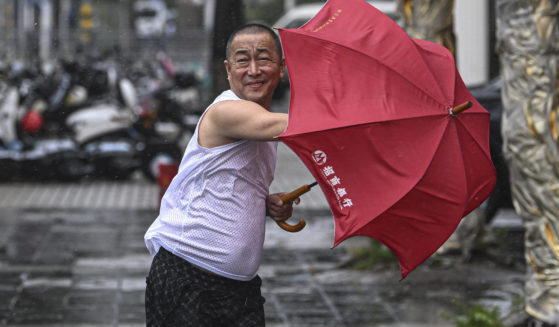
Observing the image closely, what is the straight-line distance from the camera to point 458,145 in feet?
10.8

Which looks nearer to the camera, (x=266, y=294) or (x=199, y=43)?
(x=266, y=294)

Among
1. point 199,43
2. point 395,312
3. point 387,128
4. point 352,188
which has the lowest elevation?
point 199,43

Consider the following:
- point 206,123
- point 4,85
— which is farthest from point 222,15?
point 206,123

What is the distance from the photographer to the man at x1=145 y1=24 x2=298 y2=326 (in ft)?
10.8

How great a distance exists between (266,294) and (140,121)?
242 inches

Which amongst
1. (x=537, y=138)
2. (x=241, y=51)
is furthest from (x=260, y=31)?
(x=537, y=138)

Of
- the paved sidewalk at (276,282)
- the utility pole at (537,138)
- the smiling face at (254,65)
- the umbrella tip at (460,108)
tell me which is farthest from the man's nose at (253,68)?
the paved sidewalk at (276,282)

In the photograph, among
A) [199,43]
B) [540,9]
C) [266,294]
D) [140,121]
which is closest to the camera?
[540,9]

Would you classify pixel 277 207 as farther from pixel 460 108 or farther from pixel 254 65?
pixel 460 108

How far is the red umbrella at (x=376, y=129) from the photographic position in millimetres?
3096

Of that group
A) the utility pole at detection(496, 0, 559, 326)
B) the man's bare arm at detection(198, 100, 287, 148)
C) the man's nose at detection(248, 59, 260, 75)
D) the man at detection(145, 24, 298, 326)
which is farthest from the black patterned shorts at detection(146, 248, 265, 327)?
the utility pole at detection(496, 0, 559, 326)

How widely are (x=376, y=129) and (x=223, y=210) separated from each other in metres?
0.63

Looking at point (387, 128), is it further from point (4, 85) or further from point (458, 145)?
point (4, 85)

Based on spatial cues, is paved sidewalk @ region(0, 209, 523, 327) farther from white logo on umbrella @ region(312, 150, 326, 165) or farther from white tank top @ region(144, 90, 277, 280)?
white logo on umbrella @ region(312, 150, 326, 165)
